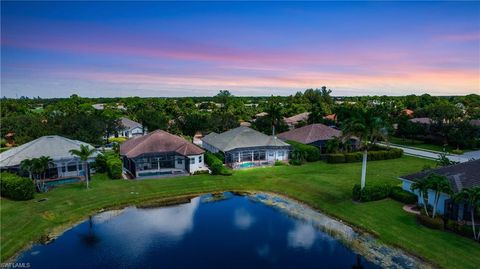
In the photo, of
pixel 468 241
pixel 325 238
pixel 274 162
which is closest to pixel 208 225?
pixel 325 238

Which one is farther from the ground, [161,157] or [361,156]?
[161,157]

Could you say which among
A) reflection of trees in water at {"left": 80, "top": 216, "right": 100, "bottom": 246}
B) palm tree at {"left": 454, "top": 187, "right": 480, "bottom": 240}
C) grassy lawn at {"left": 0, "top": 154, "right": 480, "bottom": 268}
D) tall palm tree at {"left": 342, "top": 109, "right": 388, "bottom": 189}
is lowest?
reflection of trees in water at {"left": 80, "top": 216, "right": 100, "bottom": 246}

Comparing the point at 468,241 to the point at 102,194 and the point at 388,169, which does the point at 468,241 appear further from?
the point at 102,194

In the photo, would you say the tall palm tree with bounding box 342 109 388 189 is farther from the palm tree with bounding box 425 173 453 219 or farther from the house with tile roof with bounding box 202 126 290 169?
the house with tile roof with bounding box 202 126 290 169

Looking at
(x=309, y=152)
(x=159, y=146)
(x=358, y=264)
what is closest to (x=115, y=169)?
(x=159, y=146)

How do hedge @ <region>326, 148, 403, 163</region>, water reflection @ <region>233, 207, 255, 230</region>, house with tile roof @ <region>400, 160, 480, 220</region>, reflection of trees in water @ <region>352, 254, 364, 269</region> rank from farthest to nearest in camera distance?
1. hedge @ <region>326, 148, 403, 163</region>
2. water reflection @ <region>233, 207, 255, 230</region>
3. house with tile roof @ <region>400, 160, 480, 220</region>
4. reflection of trees in water @ <region>352, 254, 364, 269</region>

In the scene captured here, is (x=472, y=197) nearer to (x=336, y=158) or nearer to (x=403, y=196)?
(x=403, y=196)

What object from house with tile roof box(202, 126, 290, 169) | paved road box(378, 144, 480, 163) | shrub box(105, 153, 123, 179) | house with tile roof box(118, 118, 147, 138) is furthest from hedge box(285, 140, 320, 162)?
house with tile roof box(118, 118, 147, 138)
